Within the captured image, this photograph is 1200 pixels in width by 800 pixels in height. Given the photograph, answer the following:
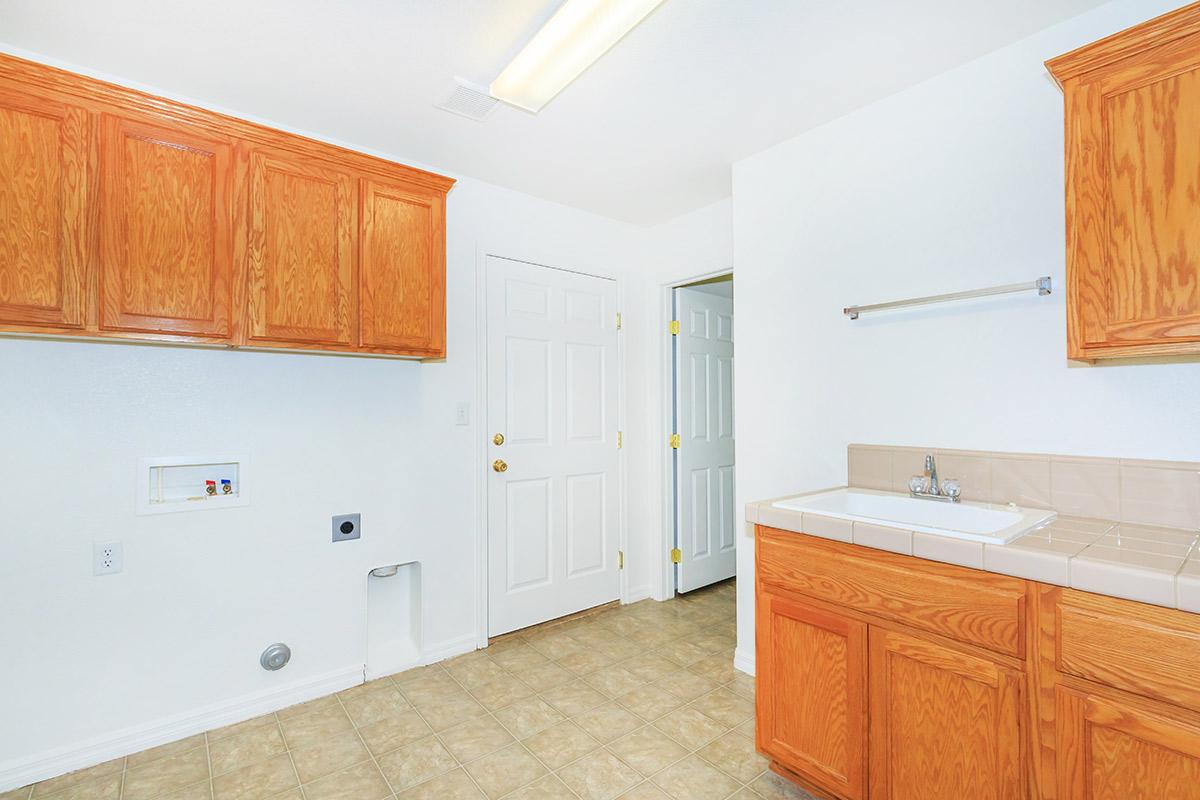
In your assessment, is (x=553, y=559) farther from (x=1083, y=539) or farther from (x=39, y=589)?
(x=1083, y=539)

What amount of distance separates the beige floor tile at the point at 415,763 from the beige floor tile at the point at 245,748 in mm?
441

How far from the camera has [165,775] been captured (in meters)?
1.91

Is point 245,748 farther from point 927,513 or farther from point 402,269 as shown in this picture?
point 927,513

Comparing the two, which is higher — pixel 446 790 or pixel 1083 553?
pixel 1083 553

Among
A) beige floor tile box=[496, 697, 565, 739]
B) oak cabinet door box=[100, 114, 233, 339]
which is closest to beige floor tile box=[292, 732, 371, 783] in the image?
beige floor tile box=[496, 697, 565, 739]

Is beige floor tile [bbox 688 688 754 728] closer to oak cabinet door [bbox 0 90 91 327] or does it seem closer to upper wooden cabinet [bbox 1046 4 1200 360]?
upper wooden cabinet [bbox 1046 4 1200 360]

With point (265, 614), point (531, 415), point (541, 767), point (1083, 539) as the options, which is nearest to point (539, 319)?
point (531, 415)

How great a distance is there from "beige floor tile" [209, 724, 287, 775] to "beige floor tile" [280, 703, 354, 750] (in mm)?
37

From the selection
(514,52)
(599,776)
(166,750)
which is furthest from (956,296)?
(166,750)

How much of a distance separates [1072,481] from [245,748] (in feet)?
9.75

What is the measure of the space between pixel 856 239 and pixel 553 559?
2262 mm

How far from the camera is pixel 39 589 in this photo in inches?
75.2

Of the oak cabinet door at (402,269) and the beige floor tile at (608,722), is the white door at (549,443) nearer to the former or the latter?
the oak cabinet door at (402,269)

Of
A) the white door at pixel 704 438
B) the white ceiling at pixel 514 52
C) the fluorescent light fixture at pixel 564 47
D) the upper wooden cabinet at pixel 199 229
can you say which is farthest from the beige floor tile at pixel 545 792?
the white ceiling at pixel 514 52
